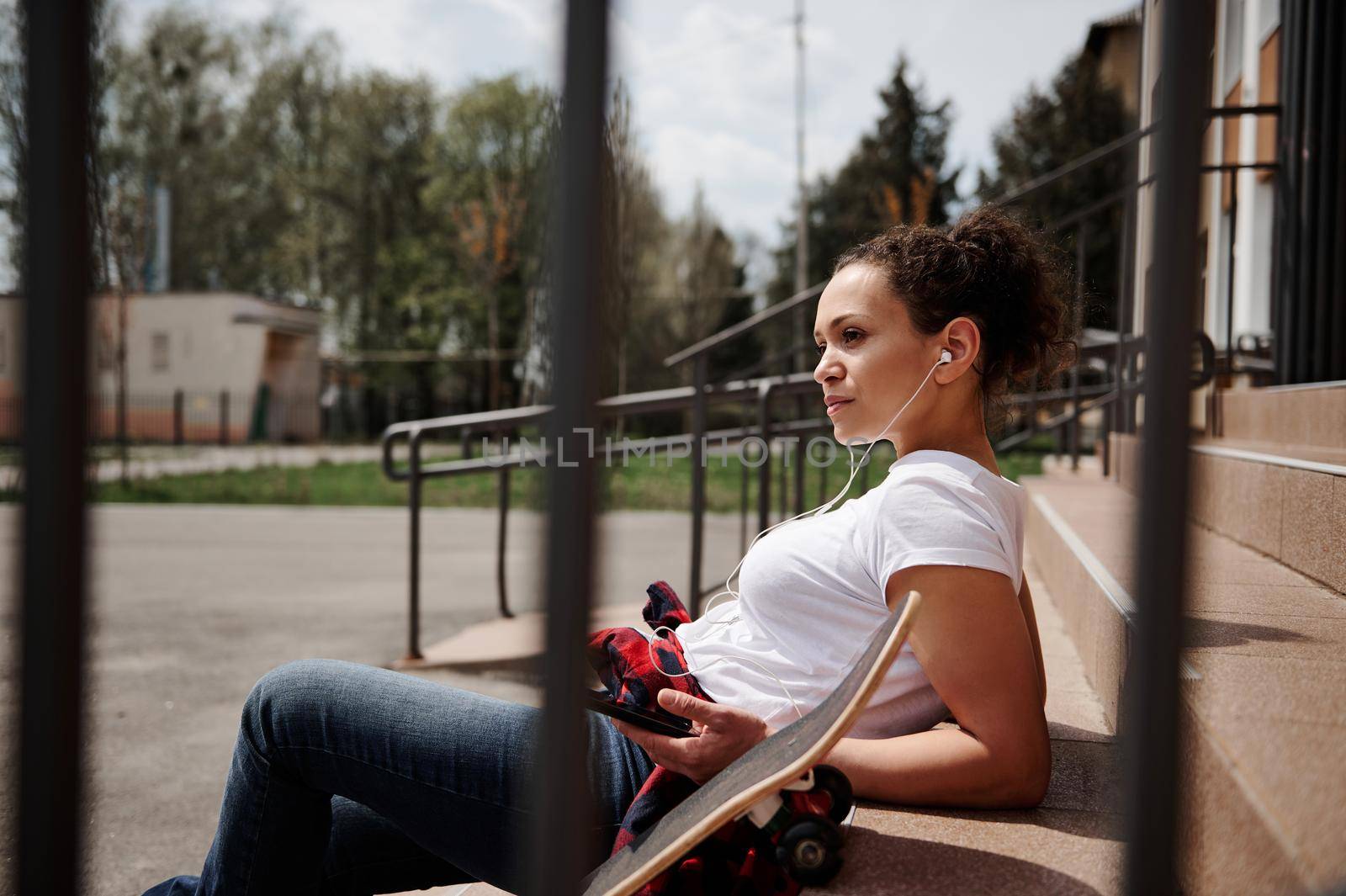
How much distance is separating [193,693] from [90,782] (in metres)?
3.75

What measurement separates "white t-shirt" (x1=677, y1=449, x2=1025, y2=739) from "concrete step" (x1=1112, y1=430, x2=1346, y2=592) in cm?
34

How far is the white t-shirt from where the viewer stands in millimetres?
1246

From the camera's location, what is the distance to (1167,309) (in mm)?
647

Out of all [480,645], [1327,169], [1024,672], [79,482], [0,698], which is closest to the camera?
[79,482]

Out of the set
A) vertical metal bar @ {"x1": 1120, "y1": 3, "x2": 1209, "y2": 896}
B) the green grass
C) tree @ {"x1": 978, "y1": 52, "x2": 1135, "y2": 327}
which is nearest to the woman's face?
vertical metal bar @ {"x1": 1120, "y1": 3, "x2": 1209, "y2": 896}

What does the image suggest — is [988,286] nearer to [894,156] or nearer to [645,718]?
[645,718]

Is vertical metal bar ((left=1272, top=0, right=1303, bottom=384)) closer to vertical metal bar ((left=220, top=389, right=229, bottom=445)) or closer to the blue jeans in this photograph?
the blue jeans

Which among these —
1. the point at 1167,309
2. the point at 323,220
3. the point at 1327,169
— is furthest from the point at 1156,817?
the point at 323,220

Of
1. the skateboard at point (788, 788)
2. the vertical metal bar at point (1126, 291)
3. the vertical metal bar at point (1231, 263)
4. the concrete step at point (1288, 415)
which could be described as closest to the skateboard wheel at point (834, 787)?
the skateboard at point (788, 788)

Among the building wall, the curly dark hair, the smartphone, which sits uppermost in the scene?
the building wall

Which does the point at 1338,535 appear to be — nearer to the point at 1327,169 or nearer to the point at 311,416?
the point at 1327,169

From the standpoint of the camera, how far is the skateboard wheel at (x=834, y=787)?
43.2 inches

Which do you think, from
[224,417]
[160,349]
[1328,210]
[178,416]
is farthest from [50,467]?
[160,349]

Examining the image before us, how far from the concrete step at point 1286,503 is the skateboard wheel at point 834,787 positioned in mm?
681
